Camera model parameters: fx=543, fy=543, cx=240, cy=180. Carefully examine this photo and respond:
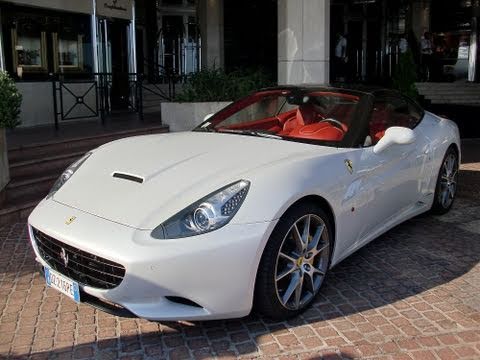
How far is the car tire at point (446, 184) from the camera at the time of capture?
215 inches

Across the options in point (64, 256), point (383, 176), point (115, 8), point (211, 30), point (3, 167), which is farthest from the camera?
point (211, 30)

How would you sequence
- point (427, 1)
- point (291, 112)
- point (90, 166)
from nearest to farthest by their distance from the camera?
1. point (90, 166)
2. point (291, 112)
3. point (427, 1)

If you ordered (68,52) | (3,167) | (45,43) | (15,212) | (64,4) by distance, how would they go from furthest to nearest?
(68,52) < (64,4) < (45,43) < (3,167) < (15,212)

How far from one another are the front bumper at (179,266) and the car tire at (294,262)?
11 cm

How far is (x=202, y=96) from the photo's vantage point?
983 cm

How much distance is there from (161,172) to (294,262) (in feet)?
3.30

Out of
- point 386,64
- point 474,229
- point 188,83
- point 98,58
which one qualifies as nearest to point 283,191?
point 474,229

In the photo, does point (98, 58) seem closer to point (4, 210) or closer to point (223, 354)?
point (4, 210)

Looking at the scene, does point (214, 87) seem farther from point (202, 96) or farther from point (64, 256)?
point (64, 256)

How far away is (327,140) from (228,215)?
131cm

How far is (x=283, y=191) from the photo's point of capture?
10.5ft

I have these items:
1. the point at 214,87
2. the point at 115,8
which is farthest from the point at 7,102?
the point at 115,8

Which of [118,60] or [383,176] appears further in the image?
[118,60]

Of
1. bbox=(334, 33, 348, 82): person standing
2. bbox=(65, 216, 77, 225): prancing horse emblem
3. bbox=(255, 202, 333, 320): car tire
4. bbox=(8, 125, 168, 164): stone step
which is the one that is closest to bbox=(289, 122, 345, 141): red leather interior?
bbox=(255, 202, 333, 320): car tire
